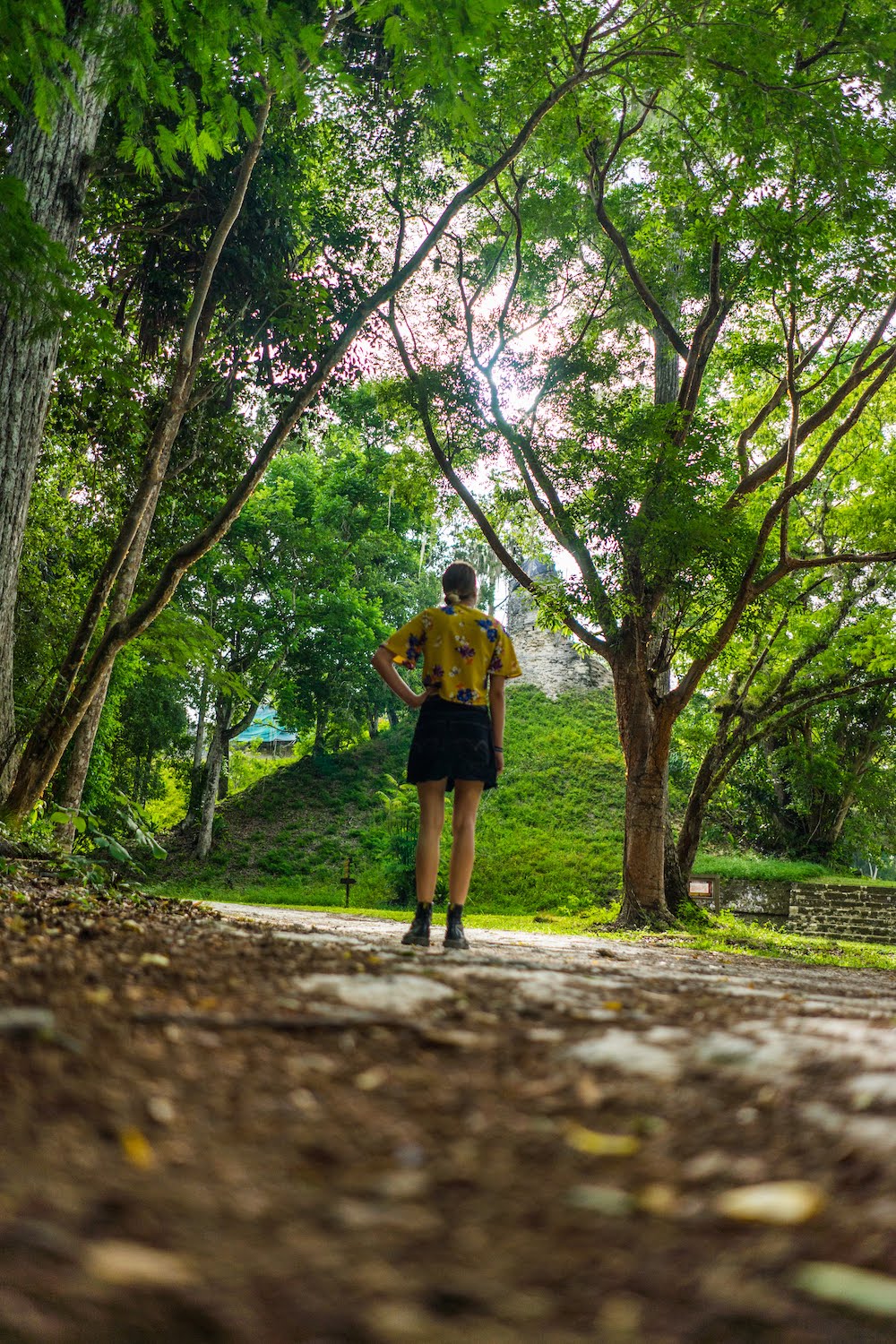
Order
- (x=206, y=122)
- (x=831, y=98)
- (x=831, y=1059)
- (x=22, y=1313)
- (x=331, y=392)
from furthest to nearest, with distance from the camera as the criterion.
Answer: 1. (x=331, y=392)
2. (x=831, y=98)
3. (x=206, y=122)
4. (x=831, y=1059)
5. (x=22, y=1313)

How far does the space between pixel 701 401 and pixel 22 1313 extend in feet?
54.1

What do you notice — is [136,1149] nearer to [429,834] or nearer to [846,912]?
[429,834]

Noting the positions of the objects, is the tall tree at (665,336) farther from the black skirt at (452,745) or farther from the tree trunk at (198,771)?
the tree trunk at (198,771)

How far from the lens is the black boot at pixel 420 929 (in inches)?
202

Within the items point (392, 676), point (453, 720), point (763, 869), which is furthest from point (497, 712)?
point (763, 869)

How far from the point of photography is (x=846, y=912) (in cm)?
2125

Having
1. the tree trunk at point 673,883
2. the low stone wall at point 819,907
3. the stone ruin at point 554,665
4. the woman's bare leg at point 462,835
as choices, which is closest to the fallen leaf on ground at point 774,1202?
the woman's bare leg at point 462,835

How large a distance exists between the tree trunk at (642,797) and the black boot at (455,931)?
7.95 m

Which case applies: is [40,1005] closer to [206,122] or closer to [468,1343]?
[468,1343]

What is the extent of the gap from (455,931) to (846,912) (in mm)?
18512

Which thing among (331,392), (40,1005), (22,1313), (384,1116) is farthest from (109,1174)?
(331,392)

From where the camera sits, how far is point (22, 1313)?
3.25 ft

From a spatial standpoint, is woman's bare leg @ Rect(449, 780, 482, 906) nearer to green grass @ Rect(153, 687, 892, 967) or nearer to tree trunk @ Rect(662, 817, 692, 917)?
tree trunk @ Rect(662, 817, 692, 917)

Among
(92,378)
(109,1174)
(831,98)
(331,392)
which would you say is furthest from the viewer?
(331,392)
